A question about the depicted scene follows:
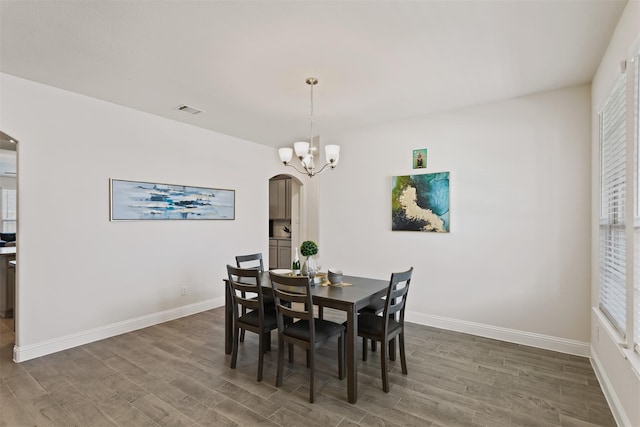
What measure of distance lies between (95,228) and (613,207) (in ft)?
15.8

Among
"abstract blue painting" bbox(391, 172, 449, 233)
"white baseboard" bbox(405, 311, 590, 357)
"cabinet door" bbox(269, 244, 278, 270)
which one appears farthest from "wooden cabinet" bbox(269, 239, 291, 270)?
"white baseboard" bbox(405, 311, 590, 357)

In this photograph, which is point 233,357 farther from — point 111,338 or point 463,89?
point 463,89

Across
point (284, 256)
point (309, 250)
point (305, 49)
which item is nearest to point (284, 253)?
point (284, 256)

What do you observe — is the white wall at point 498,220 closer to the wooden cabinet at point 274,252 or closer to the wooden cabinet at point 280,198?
the wooden cabinet at point 280,198

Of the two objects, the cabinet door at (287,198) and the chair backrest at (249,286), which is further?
the cabinet door at (287,198)

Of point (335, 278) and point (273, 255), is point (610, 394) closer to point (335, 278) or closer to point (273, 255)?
point (335, 278)

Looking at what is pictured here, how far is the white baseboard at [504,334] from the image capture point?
322cm

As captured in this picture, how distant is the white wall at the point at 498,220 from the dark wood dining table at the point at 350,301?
1.34m

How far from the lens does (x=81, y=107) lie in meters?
3.44

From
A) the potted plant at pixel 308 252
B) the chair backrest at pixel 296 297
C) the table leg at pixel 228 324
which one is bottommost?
the table leg at pixel 228 324

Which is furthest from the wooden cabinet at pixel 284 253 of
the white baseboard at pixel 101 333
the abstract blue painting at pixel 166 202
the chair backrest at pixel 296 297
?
the chair backrest at pixel 296 297

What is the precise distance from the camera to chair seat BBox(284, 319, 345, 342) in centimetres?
253

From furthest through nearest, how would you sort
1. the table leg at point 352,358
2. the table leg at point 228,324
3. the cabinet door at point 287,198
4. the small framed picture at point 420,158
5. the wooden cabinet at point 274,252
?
the wooden cabinet at point 274,252
the cabinet door at point 287,198
the small framed picture at point 420,158
the table leg at point 228,324
the table leg at point 352,358

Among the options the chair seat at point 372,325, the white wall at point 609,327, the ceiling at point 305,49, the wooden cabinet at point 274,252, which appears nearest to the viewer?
the white wall at point 609,327
